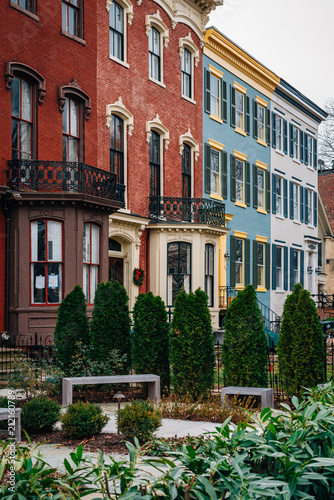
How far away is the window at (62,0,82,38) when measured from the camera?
63.2 feet

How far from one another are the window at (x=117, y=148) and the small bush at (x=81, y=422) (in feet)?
43.9

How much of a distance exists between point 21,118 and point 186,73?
10.2 meters

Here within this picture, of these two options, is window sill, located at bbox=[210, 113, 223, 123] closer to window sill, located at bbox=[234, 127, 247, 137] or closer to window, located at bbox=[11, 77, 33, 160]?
window sill, located at bbox=[234, 127, 247, 137]

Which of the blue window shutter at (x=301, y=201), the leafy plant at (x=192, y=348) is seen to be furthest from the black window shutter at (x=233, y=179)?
the leafy plant at (x=192, y=348)

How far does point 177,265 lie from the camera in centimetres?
2350

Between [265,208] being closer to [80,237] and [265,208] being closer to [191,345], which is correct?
[80,237]

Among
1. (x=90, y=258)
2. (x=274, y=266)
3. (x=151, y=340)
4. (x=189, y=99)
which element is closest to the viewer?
(x=151, y=340)

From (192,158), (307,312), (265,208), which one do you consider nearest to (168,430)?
(307,312)

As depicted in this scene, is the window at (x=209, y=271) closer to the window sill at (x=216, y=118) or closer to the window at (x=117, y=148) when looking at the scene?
the window at (x=117, y=148)

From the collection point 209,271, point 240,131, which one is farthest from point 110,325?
point 240,131

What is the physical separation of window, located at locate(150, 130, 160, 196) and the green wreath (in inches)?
120

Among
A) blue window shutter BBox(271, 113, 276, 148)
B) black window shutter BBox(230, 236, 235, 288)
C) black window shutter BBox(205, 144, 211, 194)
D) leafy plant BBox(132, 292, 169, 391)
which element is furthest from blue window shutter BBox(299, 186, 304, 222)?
leafy plant BBox(132, 292, 169, 391)

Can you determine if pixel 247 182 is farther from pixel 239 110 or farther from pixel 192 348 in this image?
pixel 192 348

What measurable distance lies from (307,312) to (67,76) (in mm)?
11110
